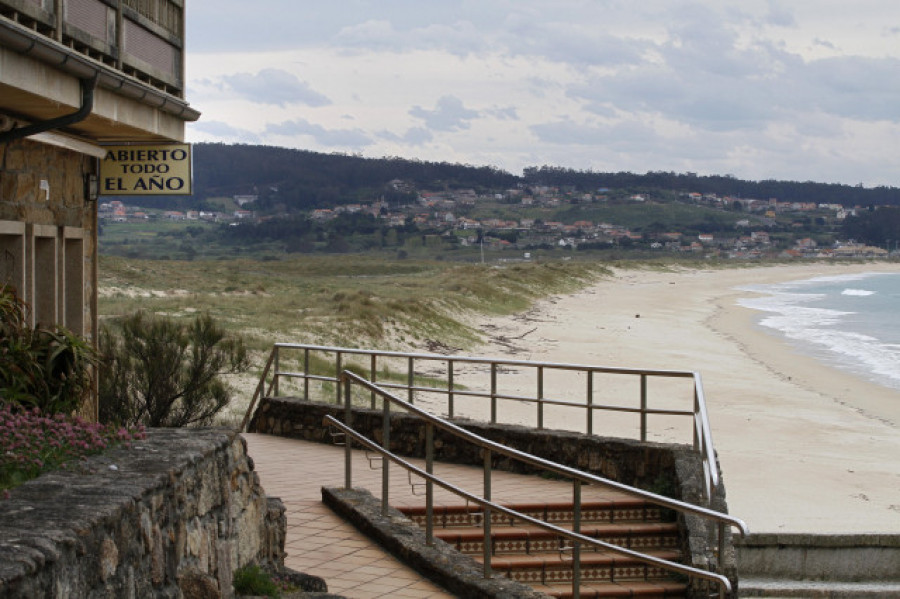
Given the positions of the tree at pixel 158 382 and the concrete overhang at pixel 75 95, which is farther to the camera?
the tree at pixel 158 382

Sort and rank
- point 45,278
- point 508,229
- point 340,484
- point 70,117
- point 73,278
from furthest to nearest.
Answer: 1. point 508,229
2. point 73,278
3. point 340,484
4. point 45,278
5. point 70,117

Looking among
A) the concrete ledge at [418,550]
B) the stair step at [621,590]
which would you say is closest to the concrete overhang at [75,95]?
the concrete ledge at [418,550]

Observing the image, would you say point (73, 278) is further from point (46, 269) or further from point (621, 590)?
point (621, 590)

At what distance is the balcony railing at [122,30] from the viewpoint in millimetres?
7855

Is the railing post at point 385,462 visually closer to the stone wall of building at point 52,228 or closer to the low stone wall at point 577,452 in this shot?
the low stone wall at point 577,452

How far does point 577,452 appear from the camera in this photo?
10352 millimetres

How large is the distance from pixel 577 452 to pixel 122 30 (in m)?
5.37

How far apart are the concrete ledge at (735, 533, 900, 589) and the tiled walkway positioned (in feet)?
6.16

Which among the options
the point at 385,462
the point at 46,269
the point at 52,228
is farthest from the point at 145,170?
the point at 385,462

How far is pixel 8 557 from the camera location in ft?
11.4

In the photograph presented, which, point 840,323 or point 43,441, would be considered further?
point 840,323

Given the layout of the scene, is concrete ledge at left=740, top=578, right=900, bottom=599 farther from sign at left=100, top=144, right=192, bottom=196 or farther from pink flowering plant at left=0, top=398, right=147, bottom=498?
pink flowering plant at left=0, top=398, right=147, bottom=498

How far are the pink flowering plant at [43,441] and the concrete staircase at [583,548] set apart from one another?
331 centimetres

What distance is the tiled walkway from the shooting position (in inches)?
278
